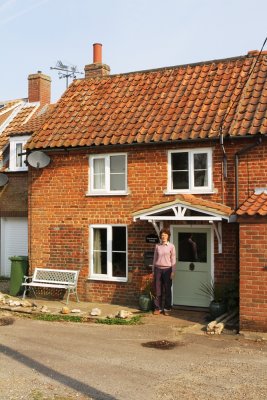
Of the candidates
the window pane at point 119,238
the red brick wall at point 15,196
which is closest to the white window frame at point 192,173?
the window pane at point 119,238

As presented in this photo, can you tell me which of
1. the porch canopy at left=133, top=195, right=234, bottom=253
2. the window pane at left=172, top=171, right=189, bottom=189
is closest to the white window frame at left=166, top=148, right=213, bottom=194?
the window pane at left=172, top=171, right=189, bottom=189

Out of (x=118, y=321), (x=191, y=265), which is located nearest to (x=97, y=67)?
(x=191, y=265)

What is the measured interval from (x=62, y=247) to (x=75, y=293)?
143cm

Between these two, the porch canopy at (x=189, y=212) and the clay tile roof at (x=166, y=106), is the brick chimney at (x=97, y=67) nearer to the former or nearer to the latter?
the clay tile roof at (x=166, y=106)

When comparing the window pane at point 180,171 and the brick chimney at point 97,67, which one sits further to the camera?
the brick chimney at point 97,67

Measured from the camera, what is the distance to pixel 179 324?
1148 centimetres

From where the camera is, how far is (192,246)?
13.3 m

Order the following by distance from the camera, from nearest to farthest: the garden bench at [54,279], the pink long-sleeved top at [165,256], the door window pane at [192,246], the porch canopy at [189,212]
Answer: the porch canopy at [189,212]
the pink long-sleeved top at [165,256]
the door window pane at [192,246]
the garden bench at [54,279]

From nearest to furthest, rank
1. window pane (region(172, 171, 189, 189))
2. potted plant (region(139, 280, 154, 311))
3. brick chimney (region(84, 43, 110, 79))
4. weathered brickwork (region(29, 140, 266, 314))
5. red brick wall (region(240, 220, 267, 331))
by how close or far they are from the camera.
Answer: red brick wall (region(240, 220, 267, 331))
weathered brickwork (region(29, 140, 266, 314))
potted plant (region(139, 280, 154, 311))
window pane (region(172, 171, 189, 189))
brick chimney (region(84, 43, 110, 79))

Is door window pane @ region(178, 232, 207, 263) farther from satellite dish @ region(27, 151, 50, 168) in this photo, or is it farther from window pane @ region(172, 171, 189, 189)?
satellite dish @ region(27, 151, 50, 168)

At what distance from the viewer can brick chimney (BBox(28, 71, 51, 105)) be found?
2206 cm

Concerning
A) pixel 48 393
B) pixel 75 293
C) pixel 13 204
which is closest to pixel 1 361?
pixel 48 393

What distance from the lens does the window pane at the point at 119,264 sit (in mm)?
14008

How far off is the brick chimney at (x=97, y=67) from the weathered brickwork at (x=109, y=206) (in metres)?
5.11
